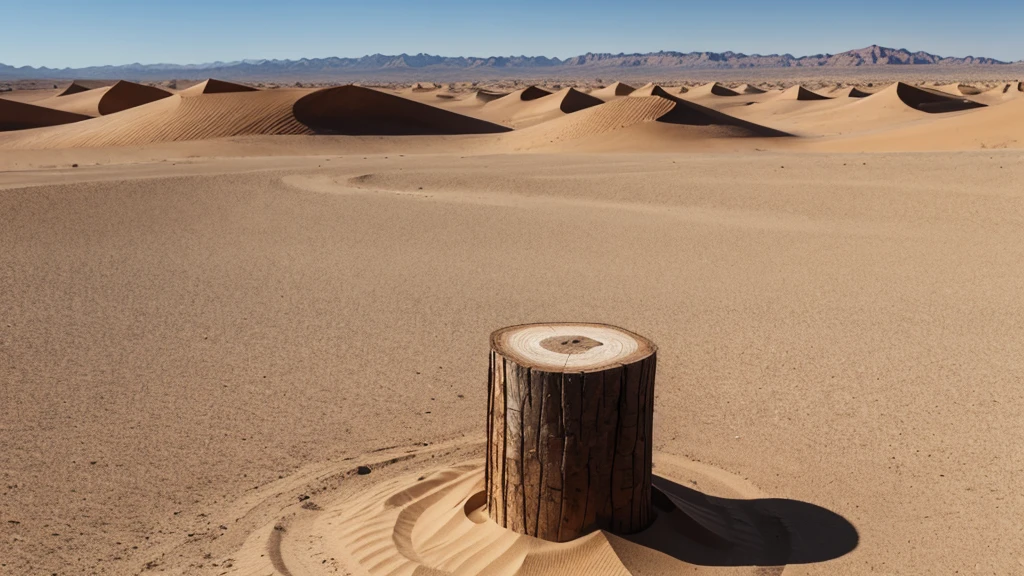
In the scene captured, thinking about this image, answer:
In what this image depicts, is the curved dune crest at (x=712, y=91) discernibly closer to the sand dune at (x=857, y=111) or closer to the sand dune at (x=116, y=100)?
the sand dune at (x=857, y=111)

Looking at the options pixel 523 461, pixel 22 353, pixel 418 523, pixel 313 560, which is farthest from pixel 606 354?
pixel 22 353

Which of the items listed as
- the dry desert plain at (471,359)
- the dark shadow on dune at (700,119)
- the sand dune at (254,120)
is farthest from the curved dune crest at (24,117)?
the dark shadow on dune at (700,119)

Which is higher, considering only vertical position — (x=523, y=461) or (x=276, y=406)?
(x=523, y=461)

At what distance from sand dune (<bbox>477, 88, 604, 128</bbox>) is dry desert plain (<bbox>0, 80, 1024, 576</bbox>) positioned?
2678 centimetres

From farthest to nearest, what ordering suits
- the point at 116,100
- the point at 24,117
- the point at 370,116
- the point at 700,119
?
1. the point at 116,100
2. the point at 24,117
3. the point at 370,116
4. the point at 700,119

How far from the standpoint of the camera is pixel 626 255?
1038 cm

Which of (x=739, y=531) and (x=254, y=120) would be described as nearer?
(x=739, y=531)

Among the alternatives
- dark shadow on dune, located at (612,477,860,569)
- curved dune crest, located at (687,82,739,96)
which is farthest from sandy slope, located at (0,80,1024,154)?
curved dune crest, located at (687,82,739,96)

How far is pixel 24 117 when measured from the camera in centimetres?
3509

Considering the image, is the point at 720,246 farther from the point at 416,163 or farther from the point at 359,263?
the point at 416,163

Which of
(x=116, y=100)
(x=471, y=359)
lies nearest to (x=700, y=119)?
(x=471, y=359)

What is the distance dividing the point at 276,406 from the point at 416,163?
14824 millimetres

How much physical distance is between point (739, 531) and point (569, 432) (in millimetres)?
1079

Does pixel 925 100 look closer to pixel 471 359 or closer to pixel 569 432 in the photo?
pixel 471 359
